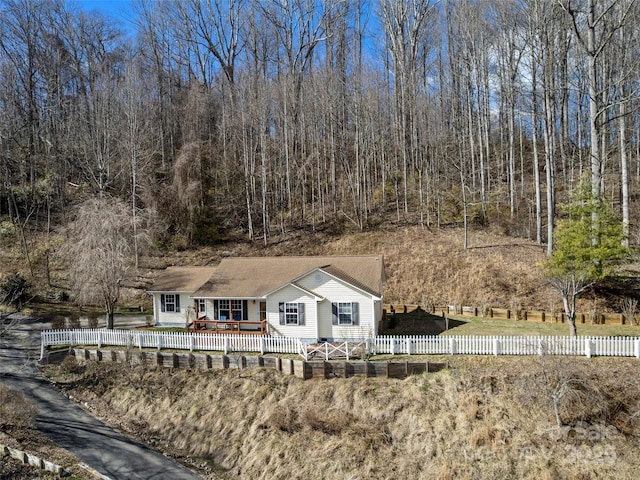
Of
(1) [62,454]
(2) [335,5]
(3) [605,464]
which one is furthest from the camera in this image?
(2) [335,5]

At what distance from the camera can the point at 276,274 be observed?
81.7 feet

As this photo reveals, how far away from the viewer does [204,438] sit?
56.0 ft

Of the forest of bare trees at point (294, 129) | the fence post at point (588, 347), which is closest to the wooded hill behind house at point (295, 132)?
the forest of bare trees at point (294, 129)

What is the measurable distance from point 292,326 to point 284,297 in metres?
1.50

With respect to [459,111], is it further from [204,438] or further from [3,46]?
[3,46]

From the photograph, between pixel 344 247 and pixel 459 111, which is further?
pixel 459 111

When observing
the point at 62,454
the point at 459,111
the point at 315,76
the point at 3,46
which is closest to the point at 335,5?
the point at 315,76

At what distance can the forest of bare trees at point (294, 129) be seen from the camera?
37688mm

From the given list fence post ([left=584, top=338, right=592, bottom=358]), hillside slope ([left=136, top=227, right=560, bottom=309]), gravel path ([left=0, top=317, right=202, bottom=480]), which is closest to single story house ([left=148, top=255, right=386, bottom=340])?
gravel path ([left=0, top=317, right=202, bottom=480])

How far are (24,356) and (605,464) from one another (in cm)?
2597

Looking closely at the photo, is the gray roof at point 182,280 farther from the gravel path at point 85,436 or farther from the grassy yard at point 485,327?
the grassy yard at point 485,327

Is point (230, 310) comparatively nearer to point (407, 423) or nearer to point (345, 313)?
point (345, 313)

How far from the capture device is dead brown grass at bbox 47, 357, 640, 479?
14.0 metres

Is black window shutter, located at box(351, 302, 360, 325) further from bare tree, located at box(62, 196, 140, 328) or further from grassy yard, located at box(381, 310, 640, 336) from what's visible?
bare tree, located at box(62, 196, 140, 328)
